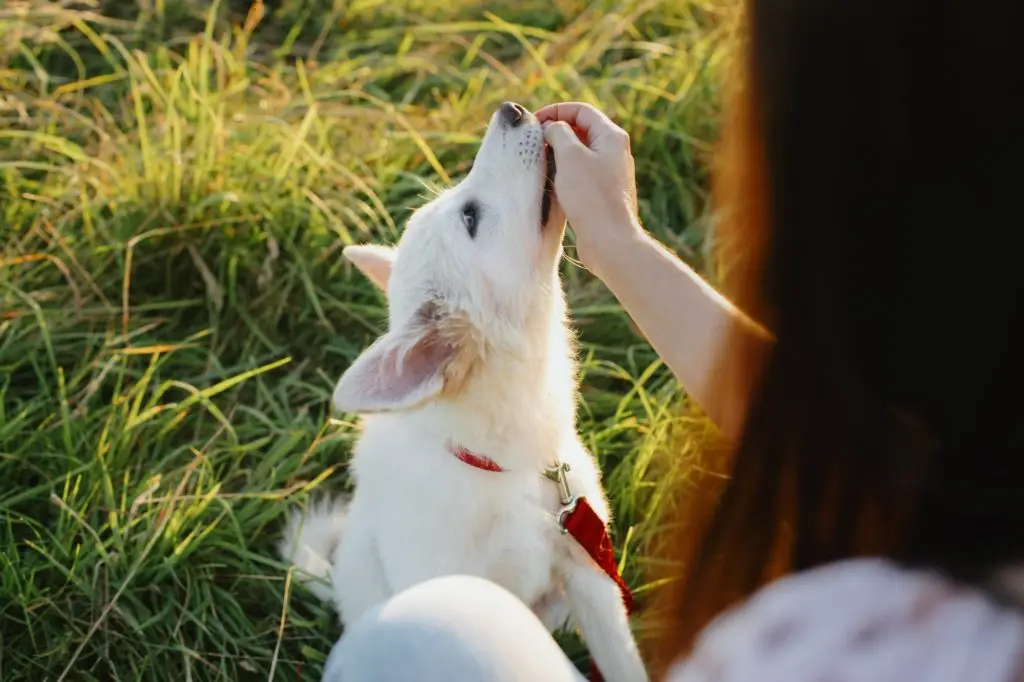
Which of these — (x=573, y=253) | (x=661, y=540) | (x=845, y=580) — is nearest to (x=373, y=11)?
(x=573, y=253)

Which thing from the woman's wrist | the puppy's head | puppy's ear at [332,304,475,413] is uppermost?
the woman's wrist

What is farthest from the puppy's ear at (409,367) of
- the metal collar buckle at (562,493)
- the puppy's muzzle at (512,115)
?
the puppy's muzzle at (512,115)

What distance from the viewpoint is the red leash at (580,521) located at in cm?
200

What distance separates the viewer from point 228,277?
9.37ft

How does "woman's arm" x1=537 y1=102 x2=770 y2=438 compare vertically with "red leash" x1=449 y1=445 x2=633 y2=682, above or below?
above

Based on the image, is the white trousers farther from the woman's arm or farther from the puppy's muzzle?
the puppy's muzzle

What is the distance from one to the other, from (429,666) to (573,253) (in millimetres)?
1916

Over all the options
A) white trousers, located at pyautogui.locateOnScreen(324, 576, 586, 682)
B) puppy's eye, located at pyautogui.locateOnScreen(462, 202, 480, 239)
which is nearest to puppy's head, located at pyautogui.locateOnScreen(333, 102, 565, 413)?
puppy's eye, located at pyautogui.locateOnScreen(462, 202, 480, 239)

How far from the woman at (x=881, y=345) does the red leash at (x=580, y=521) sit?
87 centimetres

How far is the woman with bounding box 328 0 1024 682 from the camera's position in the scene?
2.80 feet

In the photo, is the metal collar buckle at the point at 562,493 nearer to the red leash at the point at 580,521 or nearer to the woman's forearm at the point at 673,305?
the red leash at the point at 580,521

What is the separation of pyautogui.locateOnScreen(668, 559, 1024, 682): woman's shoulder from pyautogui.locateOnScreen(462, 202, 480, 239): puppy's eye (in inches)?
47.5

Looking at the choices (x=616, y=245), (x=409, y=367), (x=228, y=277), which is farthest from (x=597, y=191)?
(x=228, y=277)

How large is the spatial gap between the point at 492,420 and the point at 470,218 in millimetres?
399
